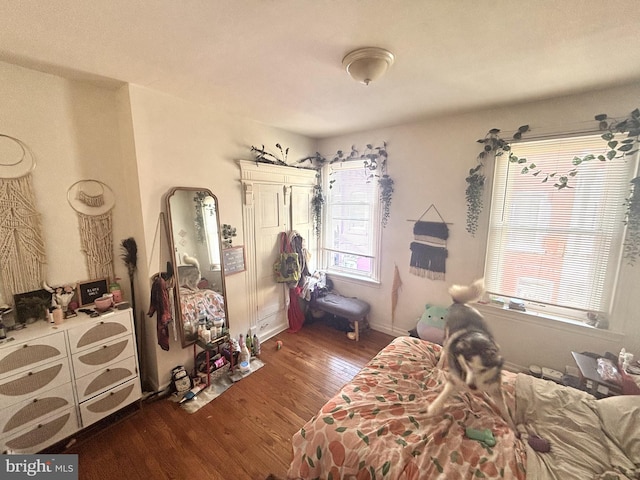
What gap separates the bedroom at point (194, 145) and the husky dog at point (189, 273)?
0.18 m

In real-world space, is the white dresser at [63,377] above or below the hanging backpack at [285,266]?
below

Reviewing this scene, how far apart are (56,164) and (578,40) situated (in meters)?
3.33

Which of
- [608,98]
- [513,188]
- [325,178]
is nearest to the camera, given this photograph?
[608,98]

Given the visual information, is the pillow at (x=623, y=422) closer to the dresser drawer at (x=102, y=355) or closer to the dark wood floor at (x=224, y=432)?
the dark wood floor at (x=224, y=432)

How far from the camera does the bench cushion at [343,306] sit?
3.10 metres

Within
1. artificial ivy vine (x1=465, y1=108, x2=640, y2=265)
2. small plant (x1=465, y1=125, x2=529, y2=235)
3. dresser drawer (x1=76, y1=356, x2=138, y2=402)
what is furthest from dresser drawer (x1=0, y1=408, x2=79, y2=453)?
artificial ivy vine (x1=465, y1=108, x2=640, y2=265)

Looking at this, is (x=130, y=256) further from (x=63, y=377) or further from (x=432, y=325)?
(x=432, y=325)

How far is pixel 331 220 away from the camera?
145 inches

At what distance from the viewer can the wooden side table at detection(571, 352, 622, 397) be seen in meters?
1.70

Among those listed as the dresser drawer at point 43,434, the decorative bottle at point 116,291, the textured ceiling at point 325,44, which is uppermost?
the textured ceiling at point 325,44

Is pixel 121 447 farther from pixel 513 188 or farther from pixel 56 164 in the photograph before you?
pixel 513 188

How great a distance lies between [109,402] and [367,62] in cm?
290

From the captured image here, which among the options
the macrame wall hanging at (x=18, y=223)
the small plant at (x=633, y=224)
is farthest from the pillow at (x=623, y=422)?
the macrame wall hanging at (x=18, y=223)

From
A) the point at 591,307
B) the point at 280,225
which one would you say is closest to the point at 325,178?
the point at 280,225
